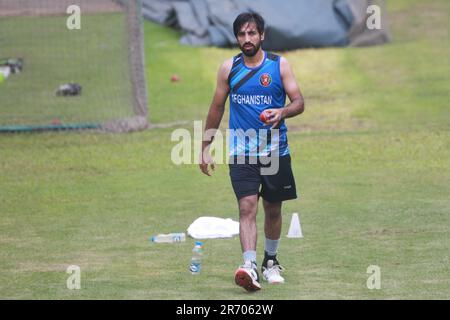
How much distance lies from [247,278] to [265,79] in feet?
5.49

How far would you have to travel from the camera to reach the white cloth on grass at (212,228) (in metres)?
11.3

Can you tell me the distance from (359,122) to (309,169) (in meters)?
3.59

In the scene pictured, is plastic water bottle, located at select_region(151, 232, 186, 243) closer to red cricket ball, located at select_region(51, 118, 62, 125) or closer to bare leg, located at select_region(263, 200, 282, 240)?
bare leg, located at select_region(263, 200, 282, 240)

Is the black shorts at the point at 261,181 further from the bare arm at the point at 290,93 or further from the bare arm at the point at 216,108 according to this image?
the bare arm at the point at 290,93

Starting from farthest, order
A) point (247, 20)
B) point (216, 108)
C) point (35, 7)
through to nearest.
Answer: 1. point (35, 7)
2. point (216, 108)
3. point (247, 20)

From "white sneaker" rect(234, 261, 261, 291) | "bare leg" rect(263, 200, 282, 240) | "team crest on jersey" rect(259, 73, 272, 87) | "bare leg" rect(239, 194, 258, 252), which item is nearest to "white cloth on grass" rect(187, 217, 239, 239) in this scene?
"bare leg" rect(263, 200, 282, 240)

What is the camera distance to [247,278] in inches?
334

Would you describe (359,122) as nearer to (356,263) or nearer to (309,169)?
(309,169)

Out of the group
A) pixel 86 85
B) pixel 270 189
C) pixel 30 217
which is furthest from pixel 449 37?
pixel 270 189

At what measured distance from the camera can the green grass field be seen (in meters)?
9.33

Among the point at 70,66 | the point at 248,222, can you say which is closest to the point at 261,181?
the point at 248,222

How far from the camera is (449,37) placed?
82.3 feet

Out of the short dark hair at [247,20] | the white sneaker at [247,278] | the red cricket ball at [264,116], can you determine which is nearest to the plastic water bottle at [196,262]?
the white sneaker at [247,278]

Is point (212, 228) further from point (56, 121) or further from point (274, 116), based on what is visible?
point (56, 121)
